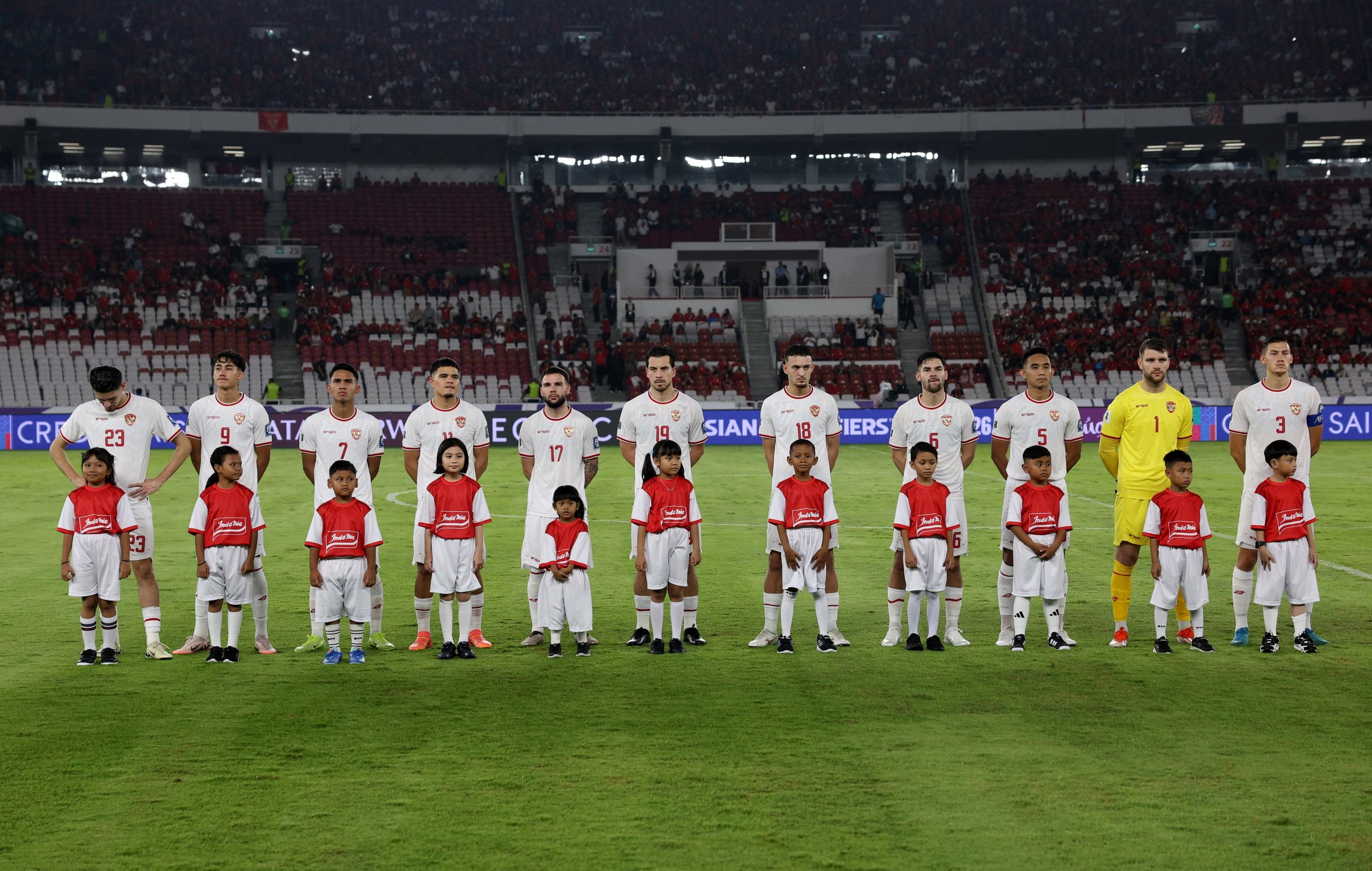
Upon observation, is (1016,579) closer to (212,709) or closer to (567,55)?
(212,709)

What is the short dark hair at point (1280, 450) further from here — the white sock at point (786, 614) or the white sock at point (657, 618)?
the white sock at point (657, 618)

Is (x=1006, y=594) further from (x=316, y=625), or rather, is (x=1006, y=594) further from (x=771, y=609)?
(x=316, y=625)

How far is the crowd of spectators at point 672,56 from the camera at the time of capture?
161 ft

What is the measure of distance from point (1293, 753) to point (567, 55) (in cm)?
5072

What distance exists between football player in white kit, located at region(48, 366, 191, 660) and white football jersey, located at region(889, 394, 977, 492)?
5.43 m

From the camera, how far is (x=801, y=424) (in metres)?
9.39

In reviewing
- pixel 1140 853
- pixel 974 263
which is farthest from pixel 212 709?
pixel 974 263

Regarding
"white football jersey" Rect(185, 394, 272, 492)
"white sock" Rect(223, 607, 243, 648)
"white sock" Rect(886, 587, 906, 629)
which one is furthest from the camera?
"white football jersey" Rect(185, 394, 272, 492)

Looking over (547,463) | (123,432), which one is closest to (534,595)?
(547,463)

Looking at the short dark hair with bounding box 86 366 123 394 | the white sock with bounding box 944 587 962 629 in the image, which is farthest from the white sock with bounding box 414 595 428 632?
the white sock with bounding box 944 587 962 629

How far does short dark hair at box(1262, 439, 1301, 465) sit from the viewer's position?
9.25 meters

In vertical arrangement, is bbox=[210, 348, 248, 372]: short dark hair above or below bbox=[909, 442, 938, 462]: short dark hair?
above

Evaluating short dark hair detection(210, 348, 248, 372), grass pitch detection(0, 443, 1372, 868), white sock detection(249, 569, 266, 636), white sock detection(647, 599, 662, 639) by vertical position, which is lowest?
grass pitch detection(0, 443, 1372, 868)

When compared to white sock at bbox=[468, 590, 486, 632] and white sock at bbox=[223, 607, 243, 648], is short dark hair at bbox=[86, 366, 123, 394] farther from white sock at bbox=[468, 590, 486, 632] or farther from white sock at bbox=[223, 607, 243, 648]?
white sock at bbox=[468, 590, 486, 632]
